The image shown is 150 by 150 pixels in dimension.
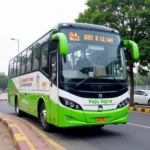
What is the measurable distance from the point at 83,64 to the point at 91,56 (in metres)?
0.35

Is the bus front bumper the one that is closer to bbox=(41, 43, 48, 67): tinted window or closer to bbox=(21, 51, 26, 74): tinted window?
bbox=(41, 43, 48, 67): tinted window

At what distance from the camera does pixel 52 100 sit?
8.15 m

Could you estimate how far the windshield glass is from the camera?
25.4ft

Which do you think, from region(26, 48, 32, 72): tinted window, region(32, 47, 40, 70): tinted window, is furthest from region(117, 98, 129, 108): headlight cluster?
region(26, 48, 32, 72): tinted window

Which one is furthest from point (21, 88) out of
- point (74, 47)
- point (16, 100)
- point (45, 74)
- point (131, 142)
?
point (131, 142)

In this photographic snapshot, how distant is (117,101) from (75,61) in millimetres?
1611

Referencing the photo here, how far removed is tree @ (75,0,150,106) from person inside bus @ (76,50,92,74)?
31.9ft

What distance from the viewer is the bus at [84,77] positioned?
7559 millimetres

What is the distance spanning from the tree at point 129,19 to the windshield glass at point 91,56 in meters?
9.03

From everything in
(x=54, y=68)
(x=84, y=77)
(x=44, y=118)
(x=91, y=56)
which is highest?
(x=91, y=56)

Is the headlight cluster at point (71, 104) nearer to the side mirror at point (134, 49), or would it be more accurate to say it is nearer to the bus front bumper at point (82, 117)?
the bus front bumper at point (82, 117)

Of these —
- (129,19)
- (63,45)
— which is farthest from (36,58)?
(129,19)

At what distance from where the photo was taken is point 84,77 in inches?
303

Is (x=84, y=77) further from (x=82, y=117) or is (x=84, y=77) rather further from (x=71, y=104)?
(x=82, y=117)
